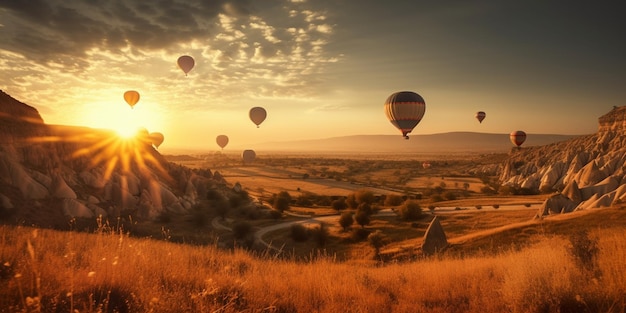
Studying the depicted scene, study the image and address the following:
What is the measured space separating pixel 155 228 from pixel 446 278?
33.2 metres

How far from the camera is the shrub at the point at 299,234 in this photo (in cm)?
3877

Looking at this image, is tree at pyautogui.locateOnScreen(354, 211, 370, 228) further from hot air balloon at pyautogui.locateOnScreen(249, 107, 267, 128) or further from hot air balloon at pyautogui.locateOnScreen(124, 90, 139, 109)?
hot air balloon at pyautogui.locateOnScreen(124, 90, 139, 109)

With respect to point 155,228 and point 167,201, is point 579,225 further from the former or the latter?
point 167,201

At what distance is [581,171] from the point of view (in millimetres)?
61812

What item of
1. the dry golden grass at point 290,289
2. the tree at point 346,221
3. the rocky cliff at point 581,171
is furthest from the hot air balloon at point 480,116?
the dry golden grass at point 290,289

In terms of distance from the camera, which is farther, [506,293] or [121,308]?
[506,293]

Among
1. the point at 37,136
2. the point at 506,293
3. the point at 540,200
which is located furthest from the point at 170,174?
the point at 540,200

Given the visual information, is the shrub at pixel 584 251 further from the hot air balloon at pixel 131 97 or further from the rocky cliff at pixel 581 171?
the hot air balloon at pixel 131 97

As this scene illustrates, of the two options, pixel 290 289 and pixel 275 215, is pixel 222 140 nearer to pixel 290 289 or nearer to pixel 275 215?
pixel 275 215

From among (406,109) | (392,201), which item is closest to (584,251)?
(406,109)

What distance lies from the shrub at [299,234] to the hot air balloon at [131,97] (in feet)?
141

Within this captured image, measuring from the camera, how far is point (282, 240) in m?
38.8

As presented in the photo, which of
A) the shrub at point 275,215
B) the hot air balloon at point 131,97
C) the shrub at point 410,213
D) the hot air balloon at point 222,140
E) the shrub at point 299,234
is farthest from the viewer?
the hot air balloon at point 222,140

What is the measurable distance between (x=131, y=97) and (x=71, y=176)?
110 ft
